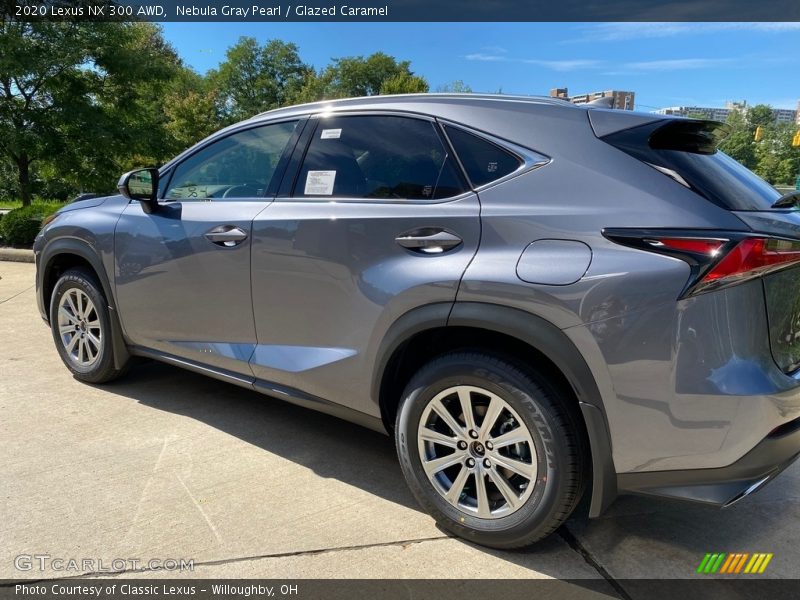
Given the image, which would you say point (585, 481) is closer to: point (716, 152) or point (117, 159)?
point (716, 152)

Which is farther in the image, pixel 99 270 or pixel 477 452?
pixel 99 270

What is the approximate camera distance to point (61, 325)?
4.30 meters

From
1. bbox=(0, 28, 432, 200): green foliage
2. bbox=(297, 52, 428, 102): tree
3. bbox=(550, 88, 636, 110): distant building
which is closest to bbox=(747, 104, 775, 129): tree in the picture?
bbox=(297, 52, 428, 102): tree

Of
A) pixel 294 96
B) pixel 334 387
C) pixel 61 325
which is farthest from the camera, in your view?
pixel 294 96

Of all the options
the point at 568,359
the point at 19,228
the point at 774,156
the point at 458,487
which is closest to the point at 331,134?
the point at 568,359

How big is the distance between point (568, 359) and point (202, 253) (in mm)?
2091

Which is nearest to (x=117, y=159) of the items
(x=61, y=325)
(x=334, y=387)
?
(x=61, y=325)

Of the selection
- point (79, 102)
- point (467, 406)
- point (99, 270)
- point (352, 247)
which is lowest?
point (467, 406)

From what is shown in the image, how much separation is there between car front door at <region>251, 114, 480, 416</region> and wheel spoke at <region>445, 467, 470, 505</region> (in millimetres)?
504

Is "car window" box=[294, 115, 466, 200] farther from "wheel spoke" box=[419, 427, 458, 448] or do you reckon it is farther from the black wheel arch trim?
"wheel spoke" box=[419, 427, 458, 448]

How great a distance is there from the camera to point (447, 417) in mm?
2482

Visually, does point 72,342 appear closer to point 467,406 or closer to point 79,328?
point 79,328

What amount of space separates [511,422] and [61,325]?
3.45 meters

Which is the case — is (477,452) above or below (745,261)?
below
